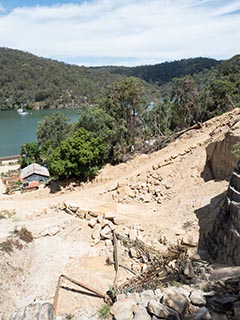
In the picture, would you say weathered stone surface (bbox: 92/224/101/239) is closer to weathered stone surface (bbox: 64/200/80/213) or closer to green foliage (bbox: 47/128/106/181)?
weathered stone surface (bbox: 64/200/80/213)

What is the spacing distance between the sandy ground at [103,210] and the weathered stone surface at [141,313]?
8.24 ft

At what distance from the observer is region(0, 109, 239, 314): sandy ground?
391 inches

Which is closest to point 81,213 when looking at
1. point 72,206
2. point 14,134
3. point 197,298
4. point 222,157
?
point 72,206

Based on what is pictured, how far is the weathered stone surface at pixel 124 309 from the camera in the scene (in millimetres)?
6589

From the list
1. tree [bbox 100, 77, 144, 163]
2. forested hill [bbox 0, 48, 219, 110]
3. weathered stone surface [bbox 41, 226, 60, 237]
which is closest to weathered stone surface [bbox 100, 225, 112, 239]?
weathered stone surface [bbox 41, 226, 60, 237]

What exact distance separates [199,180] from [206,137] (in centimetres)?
394

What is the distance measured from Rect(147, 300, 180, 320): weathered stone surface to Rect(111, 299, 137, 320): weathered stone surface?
0.40m

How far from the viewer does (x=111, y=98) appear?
22062 mm

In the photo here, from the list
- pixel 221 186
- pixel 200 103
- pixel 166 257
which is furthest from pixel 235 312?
pixel 200 103

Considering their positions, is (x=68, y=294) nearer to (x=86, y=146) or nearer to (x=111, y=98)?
(x=86, y=146)

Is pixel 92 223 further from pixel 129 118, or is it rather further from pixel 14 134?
pixel 14 134

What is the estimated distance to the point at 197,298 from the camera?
658cm

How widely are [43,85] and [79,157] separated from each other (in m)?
95.0

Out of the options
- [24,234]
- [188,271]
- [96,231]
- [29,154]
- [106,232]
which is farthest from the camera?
[29,154]
